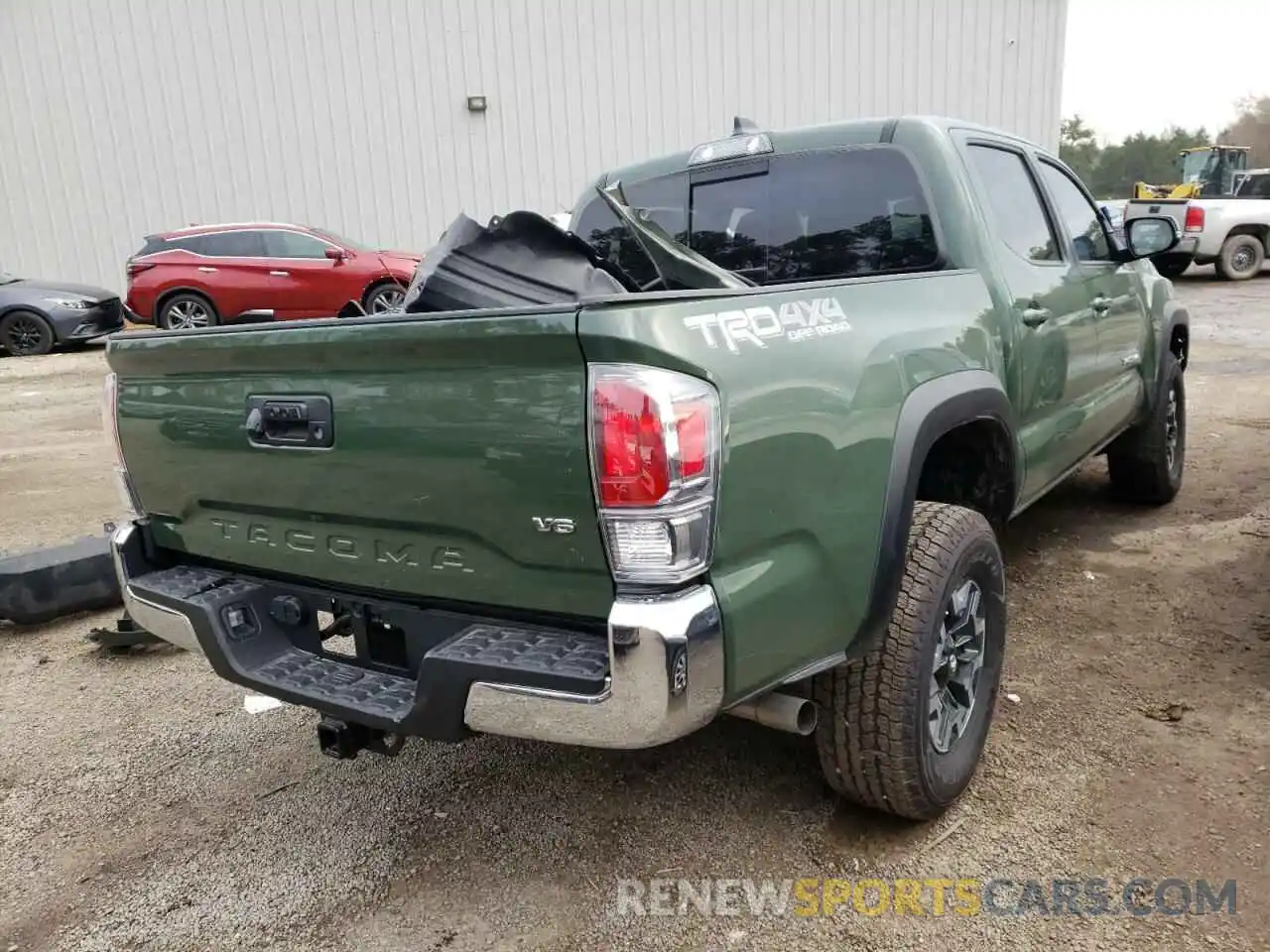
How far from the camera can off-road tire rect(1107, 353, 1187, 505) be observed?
16.0 feet

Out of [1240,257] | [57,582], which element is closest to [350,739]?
[57,582]

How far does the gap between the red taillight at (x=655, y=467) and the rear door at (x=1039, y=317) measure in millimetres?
1679

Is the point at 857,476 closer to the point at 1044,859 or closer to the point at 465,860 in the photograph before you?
the point at 1044,859

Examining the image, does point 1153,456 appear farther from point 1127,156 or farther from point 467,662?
point 1127,156

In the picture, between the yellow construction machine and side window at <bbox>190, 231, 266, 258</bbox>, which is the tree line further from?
side window at <bbox>190, 231, 266, 258</bbox>

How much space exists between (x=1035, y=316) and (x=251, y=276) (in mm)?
11829

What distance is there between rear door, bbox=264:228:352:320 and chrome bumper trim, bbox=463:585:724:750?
11738 mm

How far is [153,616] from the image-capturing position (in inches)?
99.9

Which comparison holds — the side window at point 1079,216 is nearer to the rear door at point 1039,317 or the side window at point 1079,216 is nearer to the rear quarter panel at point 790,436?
the rear door at point 1039,317

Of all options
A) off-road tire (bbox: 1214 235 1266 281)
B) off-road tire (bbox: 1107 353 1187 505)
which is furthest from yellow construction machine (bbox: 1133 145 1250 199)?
off-road tire (bbox: 1107 353 1187 505)

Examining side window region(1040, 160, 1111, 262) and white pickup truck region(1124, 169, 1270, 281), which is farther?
white pickup truck region(1124, 169, 1270, 281)

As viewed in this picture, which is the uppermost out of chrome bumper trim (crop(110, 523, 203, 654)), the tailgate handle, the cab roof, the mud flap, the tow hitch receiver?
the cab roof

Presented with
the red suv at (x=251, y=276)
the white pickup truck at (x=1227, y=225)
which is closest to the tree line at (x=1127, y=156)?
the white pickup truck at (x=1227, y=225)

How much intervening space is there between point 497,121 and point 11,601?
1539cm
